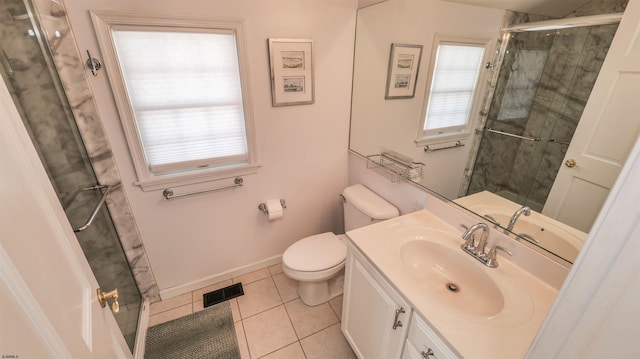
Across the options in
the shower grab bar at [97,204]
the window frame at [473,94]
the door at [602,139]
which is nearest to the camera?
the door at [602,139]

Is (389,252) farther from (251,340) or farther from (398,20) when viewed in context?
(398,20)

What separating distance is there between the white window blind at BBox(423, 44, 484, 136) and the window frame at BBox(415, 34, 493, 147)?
0.04ft

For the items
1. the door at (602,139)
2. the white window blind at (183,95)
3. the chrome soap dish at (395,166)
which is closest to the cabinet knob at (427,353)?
the door at (602,139)

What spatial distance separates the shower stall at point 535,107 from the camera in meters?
0.99

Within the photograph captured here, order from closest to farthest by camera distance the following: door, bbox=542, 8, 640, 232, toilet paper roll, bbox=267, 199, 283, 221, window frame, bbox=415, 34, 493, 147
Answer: door, bbox=542, 8, 640, 232 → window frame, bbox=415, 34, 493, 147 → toilet paper roll, bbox=267, 199, 283, 221

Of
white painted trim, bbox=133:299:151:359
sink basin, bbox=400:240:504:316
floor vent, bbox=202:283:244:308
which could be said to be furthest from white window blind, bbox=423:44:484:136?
white painted trim, bbox=133:299:151:359

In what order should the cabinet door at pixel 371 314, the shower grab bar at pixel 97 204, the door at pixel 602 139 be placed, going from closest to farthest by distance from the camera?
the door at pixel 602 139
the cabinet door at pixel 371 314
the shower grab bar at pixel 97 204

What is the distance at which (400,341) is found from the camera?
1.10m

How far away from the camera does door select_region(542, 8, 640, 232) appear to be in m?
0.86

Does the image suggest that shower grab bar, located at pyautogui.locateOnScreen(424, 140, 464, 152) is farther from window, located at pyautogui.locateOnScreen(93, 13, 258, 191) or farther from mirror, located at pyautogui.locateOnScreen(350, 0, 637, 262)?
window, located at pyautogui.locateOnScreen(93, 13, 258, 191)

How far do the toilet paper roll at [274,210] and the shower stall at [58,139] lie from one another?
97 cm

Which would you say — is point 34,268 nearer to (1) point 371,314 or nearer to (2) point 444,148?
(1) point 371,314

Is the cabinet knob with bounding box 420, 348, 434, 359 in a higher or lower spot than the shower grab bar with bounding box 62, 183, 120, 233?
lower

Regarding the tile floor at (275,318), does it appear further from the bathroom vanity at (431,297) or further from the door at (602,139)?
the door at (602,139)
